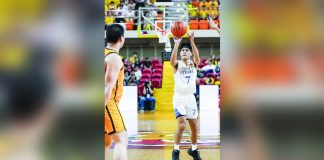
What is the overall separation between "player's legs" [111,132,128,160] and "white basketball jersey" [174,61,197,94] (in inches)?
75.1

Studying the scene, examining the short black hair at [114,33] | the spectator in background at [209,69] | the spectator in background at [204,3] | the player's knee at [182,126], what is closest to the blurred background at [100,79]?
the short black hair at [114,33]

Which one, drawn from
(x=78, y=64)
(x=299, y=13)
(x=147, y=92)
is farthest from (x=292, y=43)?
(x=147, y=92)

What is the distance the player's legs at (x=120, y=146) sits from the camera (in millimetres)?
2782

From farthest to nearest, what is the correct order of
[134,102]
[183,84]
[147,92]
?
[147,92]
[134,102]
[183,84]

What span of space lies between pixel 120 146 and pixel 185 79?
2120 millimetres

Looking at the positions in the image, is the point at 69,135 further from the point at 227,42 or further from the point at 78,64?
the point at 227,42

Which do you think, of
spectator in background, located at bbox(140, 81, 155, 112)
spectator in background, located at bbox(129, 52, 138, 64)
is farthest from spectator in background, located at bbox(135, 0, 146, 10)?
spectator in background, located at bbox(140, 81, 155, 112)

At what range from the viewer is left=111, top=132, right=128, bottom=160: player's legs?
2.78 metres

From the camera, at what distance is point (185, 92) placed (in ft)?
15.8

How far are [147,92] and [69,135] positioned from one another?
13.3 meters

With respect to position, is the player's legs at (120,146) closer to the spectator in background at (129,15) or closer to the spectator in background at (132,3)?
the spectator in background at (129,15)

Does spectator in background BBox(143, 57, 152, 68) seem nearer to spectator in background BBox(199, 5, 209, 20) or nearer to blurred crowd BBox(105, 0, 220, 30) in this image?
blurred crowd BBox(105, 0, 220, 30)

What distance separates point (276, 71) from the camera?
813 millimetres

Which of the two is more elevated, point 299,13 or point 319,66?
point 299,13
